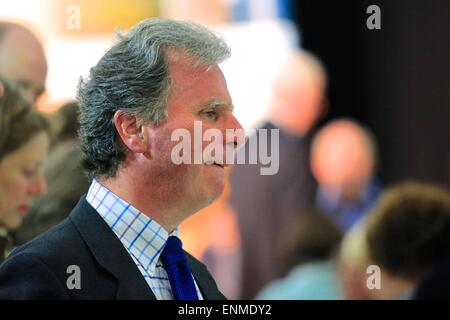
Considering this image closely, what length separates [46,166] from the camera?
312 cm

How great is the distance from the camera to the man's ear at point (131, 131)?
7.40 feet

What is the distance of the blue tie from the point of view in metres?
2.28

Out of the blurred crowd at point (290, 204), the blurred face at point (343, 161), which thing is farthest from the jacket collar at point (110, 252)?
the blurred face at point (343, 161)

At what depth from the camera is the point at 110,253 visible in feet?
7.22

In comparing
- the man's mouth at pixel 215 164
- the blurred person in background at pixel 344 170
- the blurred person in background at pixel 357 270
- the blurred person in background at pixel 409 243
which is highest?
the man's mouth at pixel 215 164

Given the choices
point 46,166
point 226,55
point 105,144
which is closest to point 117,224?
point 105,144

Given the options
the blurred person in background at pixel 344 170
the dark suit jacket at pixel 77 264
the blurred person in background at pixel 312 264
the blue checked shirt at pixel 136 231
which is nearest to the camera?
the dark suit jacket at pixel 77 264

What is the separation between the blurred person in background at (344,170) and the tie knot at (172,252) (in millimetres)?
3572

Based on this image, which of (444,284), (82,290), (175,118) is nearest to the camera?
(82,290)

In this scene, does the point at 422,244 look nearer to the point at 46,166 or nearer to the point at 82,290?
the point at 46,166

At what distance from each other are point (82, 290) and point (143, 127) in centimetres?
34

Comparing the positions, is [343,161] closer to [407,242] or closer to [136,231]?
[407,242]

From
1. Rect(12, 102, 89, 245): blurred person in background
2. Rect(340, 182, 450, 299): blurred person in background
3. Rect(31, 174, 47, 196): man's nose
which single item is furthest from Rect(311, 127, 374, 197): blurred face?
Rect(31, 174, 47, 196): man's nose

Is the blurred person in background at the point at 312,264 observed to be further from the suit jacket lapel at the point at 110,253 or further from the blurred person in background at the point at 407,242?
the suit jacket lapel at the point at 110,253
